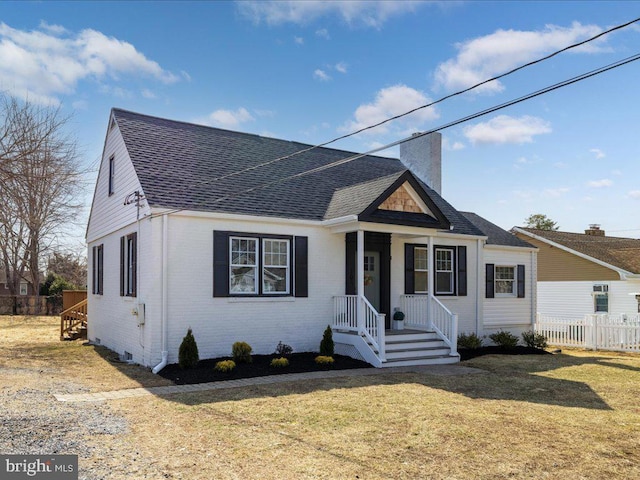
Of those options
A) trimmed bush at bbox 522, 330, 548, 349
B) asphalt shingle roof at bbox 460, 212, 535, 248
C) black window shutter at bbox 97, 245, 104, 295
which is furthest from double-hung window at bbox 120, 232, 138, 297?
trimmed bush at bbox 522, 330, 548, 349

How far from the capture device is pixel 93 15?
12195 mm

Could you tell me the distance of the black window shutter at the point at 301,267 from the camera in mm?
13289

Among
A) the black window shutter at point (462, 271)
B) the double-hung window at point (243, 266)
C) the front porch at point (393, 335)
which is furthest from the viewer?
the black window shutter at point (462, 271)

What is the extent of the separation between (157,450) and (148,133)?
1030 centimetres

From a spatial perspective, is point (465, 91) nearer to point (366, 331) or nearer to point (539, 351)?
point (366, 331)

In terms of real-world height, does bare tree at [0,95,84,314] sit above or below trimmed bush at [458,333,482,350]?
above

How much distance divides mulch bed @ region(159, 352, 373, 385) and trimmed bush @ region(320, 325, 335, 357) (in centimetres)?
21

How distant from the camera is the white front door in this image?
581 inches

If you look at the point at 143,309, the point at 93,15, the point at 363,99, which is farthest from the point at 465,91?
the point at 93,15

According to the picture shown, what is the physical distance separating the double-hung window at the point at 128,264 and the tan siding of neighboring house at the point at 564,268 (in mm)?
18434

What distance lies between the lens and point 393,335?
43.6 feet

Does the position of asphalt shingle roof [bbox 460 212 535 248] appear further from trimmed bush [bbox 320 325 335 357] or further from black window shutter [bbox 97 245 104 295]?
black window shutter [bbox 97 245 104 295]

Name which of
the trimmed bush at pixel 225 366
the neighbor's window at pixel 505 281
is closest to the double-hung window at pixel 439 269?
the neighbor's window at pixel 505 281

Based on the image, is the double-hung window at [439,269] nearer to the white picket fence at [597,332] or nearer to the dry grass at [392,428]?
the dry grass at [392,428]
